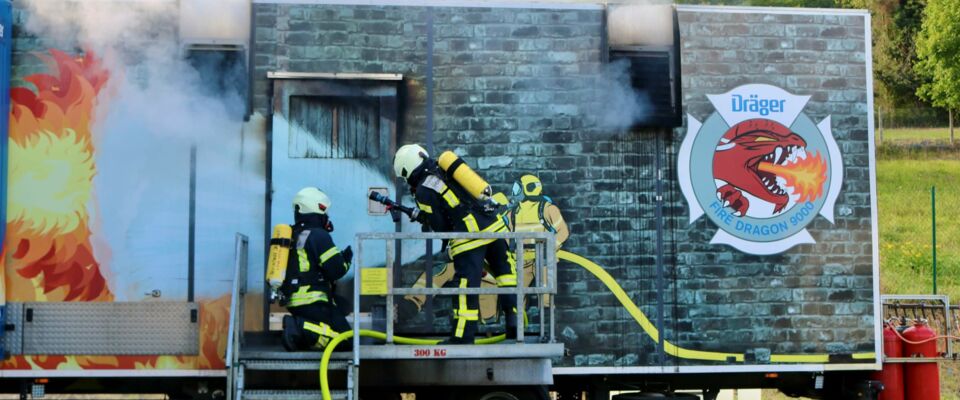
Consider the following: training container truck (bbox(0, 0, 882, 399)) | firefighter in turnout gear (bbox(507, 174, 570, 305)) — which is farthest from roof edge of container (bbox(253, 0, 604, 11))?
firefighter in turnout gear (bbox(507, 174, 570, 305))

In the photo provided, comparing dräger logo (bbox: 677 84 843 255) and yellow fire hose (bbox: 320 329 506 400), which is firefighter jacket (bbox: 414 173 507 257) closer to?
yellow fire hose (bbox: 320 329 506 400)

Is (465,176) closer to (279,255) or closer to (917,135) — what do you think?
(279,255)

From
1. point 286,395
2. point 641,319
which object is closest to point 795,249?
point 641,319

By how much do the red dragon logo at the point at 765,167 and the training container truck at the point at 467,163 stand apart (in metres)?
0.02

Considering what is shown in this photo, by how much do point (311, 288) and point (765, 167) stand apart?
154 inches

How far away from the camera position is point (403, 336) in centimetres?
885

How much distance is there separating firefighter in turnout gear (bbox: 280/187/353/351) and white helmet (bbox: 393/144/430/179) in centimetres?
75

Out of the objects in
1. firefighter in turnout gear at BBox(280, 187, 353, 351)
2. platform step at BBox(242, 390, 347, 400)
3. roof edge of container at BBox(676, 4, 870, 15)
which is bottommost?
platform step at BBox(242, 390, 347, 400)

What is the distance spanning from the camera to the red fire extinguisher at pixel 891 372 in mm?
9289

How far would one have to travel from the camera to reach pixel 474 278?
27.3 ft

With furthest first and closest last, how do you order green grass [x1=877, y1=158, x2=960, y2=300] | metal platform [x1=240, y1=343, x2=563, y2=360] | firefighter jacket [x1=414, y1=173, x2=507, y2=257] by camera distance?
green grass [x1=877, y1=158, x2=960, y2=300]
firefighter jacket [x1=414, y1=173, x2=507, y2=257]
metal platform [x1=240, y1=343, x2=563, y2=360]

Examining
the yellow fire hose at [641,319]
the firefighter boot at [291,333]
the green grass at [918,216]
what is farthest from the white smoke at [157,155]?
the green grass at [918,216]

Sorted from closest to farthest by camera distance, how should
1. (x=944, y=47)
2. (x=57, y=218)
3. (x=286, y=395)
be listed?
(x=286, y=395) < (x=57, y=218) < (x=944, y=47)

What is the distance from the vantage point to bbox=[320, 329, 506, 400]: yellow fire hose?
7770 mm
